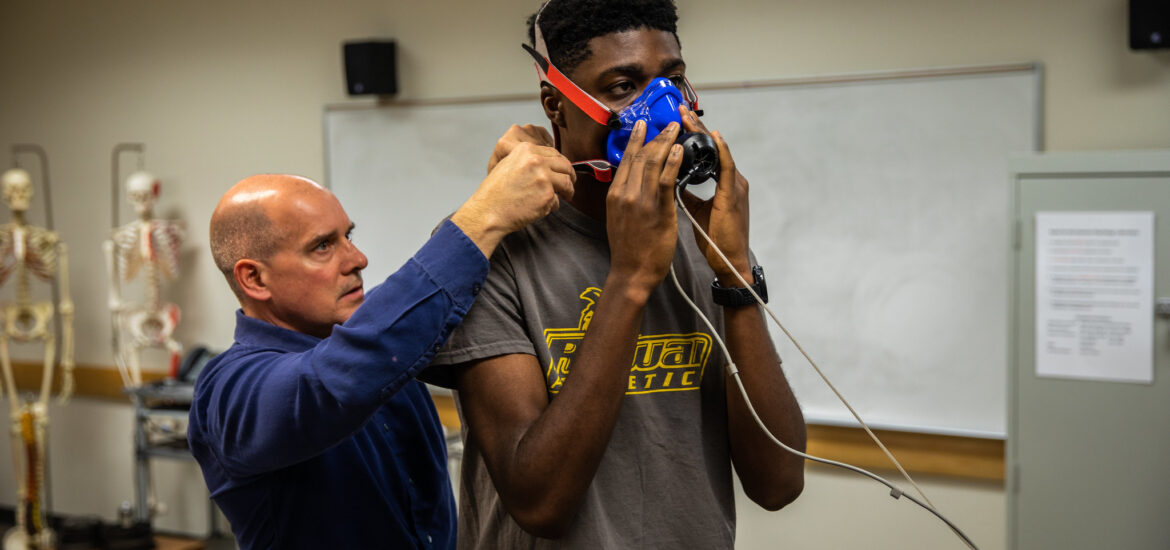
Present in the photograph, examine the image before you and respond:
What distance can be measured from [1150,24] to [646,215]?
2429mm

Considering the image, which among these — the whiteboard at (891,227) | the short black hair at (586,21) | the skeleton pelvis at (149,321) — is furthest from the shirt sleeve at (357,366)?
the skeleton pelvis at (149,321)

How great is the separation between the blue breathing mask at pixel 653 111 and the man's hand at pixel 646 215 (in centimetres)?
3

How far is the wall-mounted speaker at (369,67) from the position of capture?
3855 millimetres

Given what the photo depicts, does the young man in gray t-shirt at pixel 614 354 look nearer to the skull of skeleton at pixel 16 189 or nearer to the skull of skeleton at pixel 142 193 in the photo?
the skull of skeleton at pixel 142 193

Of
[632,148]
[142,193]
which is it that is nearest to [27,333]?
[142,193]

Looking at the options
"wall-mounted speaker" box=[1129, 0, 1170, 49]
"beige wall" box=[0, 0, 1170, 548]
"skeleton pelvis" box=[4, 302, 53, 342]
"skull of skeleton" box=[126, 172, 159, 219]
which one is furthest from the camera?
"skeleton pelvis" box=[4, 302, 53, 342]

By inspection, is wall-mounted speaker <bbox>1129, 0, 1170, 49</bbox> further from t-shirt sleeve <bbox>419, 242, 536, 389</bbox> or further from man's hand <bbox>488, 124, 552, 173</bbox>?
t-shirt sleeve <bbox>419, 242, 536, 389</bbox>

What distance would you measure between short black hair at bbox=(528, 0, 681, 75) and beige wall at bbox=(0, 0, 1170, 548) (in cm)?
227

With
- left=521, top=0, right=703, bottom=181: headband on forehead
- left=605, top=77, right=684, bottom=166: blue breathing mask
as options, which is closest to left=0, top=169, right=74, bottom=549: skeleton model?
left=521, top=0, right=703, bottom=181: headband on forehead

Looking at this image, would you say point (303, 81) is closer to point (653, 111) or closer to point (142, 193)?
point (142, 193)

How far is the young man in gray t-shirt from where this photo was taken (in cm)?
105

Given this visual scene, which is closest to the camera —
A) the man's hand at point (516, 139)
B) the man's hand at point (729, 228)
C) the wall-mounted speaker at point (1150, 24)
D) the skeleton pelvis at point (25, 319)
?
the man's hand at point (729, 228)

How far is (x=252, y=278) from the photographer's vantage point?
1.49 m

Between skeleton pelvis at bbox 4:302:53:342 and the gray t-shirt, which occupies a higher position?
the gray t-shirt
